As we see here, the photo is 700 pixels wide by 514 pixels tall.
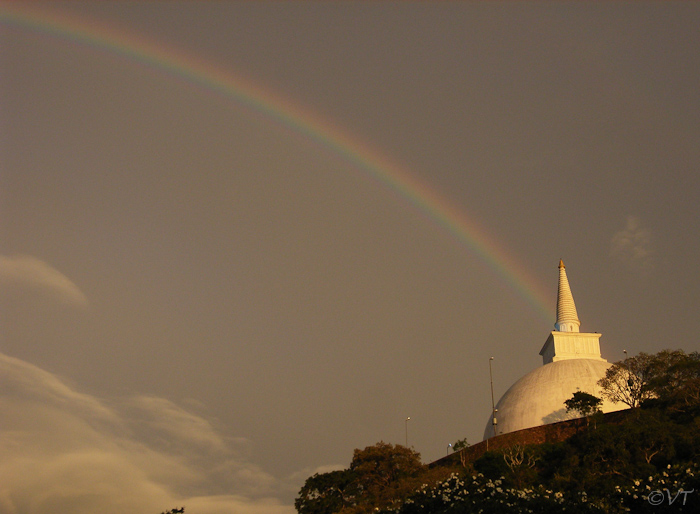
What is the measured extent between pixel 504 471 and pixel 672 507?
11373 millimetres

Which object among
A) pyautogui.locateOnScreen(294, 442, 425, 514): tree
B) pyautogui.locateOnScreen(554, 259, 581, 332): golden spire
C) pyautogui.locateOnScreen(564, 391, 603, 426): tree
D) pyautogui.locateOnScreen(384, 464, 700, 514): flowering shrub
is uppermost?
pyautogui.locateOnScreen(554, 259, 581, 332): golden spire

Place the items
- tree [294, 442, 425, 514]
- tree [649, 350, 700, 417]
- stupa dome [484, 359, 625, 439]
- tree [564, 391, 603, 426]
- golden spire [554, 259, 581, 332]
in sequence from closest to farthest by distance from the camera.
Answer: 1. tree [294, 442, 425, 514]
2. tree [649, 350, 700, 417]
3. tree [564, 391, 603, 426]
4. stupa dome [484, 359, 625, 439]
5. golden spire [554, 259, 581, 332]

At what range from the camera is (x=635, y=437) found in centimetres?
3912

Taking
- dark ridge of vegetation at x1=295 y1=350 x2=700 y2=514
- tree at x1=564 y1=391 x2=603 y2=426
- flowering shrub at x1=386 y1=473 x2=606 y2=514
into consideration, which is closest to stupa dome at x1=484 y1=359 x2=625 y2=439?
tree at x1=564 y1=391 x2=603 y2=426

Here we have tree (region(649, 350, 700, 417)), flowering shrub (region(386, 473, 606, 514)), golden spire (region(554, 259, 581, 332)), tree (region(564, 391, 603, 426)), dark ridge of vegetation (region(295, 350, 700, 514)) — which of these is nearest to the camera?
flowering shrub (region(386, 473, 606, 514))

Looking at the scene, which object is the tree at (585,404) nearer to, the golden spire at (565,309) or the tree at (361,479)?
the tree at (361,479)

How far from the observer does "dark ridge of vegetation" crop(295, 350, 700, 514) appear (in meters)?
31.9

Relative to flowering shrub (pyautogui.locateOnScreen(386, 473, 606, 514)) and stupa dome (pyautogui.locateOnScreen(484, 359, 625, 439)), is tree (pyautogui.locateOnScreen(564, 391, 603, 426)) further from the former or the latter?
flowering shrub (pyautogui.locateOnScreen(386, 473, 606, 514))

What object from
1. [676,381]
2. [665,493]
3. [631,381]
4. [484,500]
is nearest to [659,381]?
[676,381]

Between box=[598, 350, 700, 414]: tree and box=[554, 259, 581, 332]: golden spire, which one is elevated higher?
box=[554, 259, 581, 332]: golden spire

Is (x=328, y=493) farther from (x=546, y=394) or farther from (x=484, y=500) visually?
(x=546, y=394)

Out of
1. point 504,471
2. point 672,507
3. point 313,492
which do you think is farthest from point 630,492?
point 313,492

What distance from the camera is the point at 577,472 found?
127 ft

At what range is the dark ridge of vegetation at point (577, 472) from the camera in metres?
31.9
